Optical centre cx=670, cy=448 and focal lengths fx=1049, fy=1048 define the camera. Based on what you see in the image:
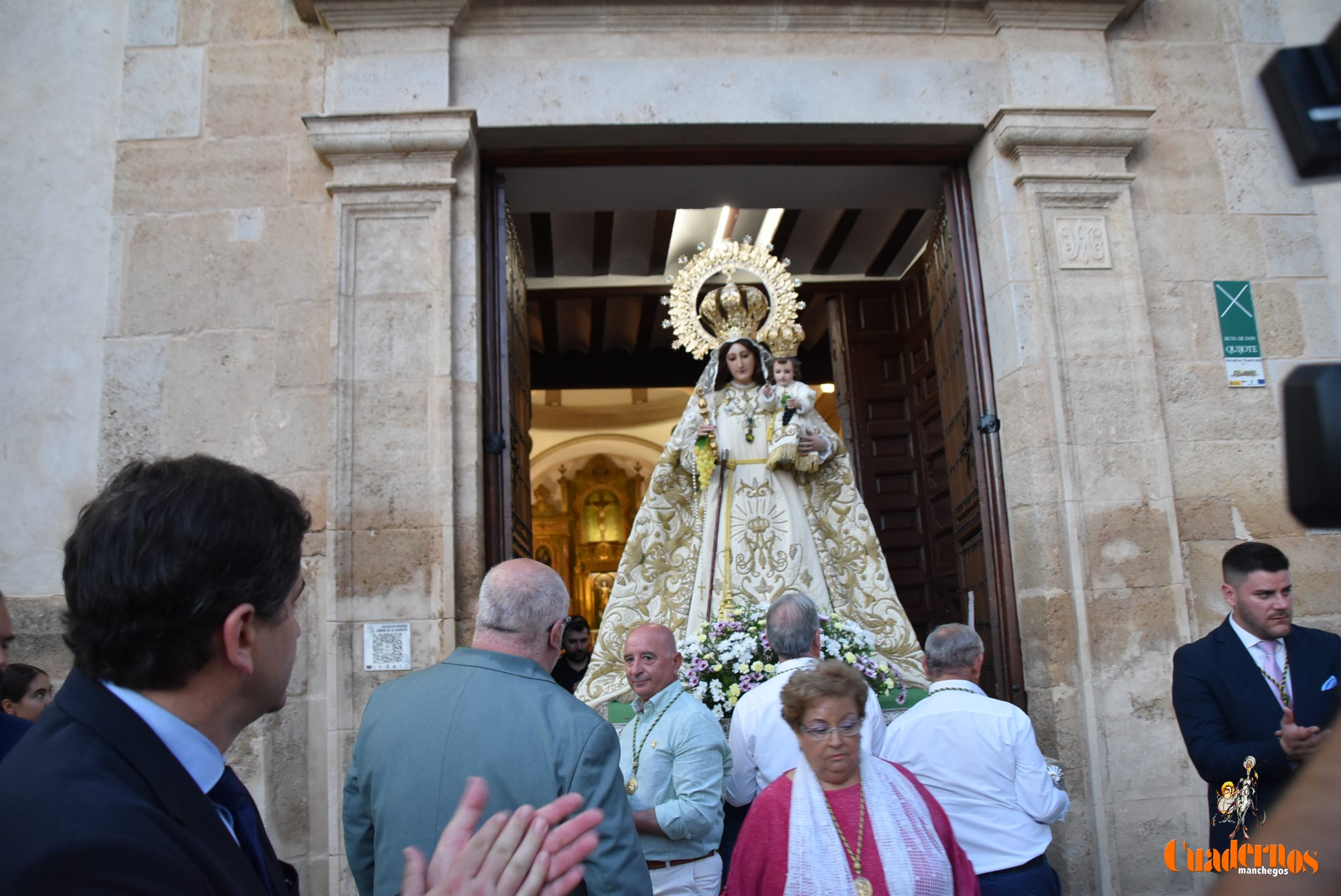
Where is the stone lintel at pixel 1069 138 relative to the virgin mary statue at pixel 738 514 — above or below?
above

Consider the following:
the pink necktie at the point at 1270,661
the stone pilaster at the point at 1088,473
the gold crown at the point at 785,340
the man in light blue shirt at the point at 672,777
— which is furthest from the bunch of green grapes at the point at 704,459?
the pink necktie at the point at 1270,661

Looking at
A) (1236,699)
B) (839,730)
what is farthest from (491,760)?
(1236,699)

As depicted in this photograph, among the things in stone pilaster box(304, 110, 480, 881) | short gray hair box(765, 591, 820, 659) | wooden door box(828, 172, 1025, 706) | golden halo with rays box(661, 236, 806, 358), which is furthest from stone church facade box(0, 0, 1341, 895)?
short gray hair box(765, 591, 820, 659)

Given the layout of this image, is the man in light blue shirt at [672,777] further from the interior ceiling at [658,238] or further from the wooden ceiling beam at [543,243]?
the wooden ceiling beam at [543,243]

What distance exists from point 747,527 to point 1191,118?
3.17m

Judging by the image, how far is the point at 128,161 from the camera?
509 centimetres

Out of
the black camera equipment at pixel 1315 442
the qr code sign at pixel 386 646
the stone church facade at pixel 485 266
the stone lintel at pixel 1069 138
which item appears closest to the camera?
the black camera equipment at pixel 1315 442

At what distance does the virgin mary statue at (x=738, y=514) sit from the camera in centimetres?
576

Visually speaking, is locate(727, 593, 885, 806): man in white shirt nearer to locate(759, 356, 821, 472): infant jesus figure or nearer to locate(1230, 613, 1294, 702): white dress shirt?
locate(1230, 613, 1294, 702): white dress shirt

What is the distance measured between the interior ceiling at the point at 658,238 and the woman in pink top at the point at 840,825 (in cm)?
400

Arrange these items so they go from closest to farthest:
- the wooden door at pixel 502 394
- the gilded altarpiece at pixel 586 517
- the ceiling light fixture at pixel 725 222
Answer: the wooden door at pixel 502 394, the ceiling light fixture at pixel 725 222, the gilded altarpiece at pixel 586 517

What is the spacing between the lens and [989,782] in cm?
287

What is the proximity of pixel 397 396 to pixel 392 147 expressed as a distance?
1.21m

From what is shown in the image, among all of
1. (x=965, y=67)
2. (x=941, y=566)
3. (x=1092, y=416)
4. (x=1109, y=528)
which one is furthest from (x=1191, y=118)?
(x=941, y=566)
